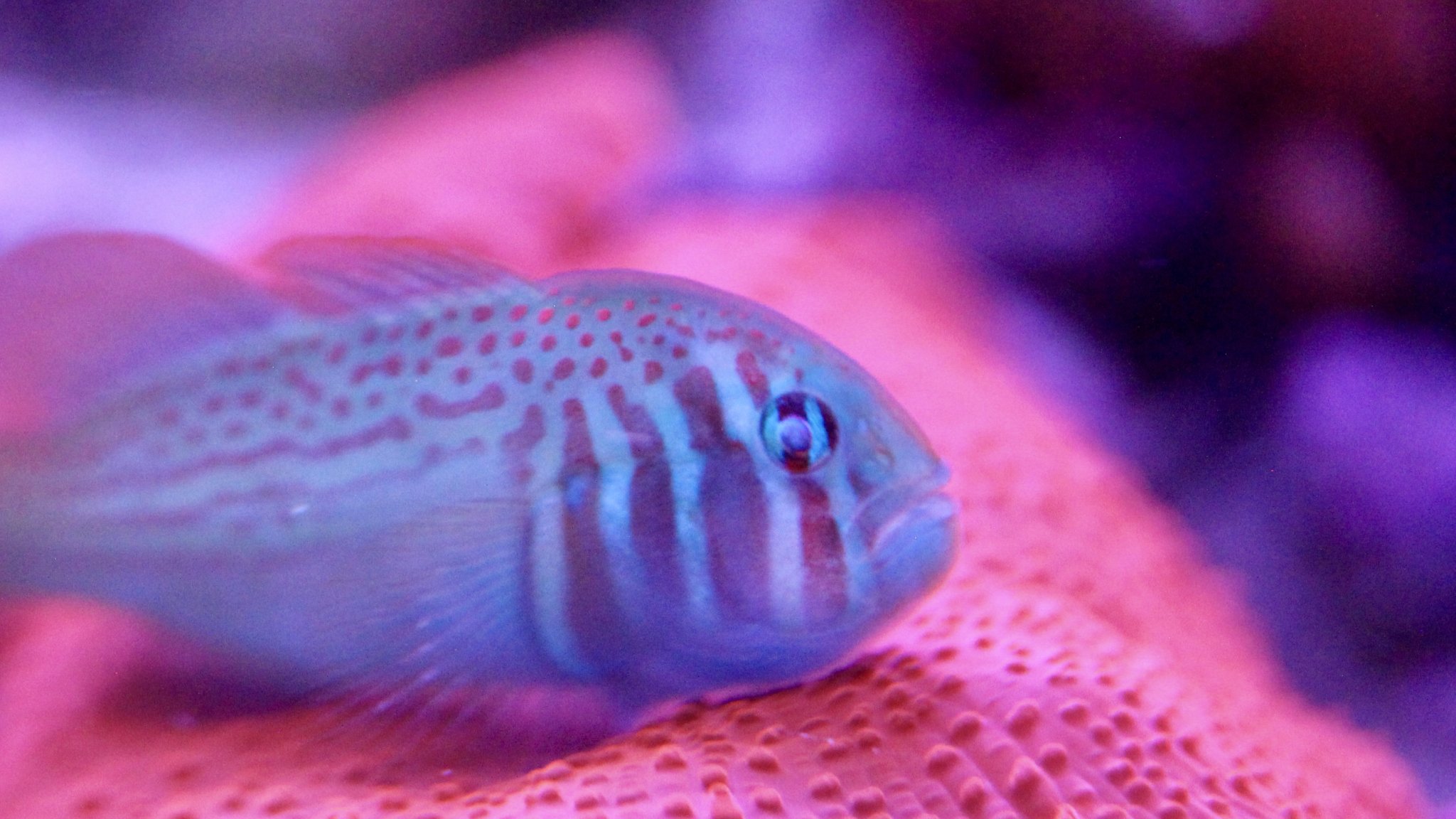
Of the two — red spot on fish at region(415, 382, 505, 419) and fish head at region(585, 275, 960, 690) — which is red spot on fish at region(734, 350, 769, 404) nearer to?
fish head at region(585, 275, 960, 690)

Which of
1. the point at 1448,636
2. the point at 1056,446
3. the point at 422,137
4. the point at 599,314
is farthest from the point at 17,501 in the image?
the point at 1448,636

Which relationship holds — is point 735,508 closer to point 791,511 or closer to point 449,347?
point 791,511

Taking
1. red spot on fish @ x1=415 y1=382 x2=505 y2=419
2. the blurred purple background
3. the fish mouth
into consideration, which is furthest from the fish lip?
the blurred purple background

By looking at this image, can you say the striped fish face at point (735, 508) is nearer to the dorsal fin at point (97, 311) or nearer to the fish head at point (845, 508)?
the fish head at point (845, 508)

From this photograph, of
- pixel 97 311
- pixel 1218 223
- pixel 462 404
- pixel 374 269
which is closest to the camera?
pixel 462 404

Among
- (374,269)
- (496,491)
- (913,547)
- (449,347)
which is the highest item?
(374,269)

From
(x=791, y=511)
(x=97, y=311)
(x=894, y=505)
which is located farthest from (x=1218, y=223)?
(x=97, y=311)
